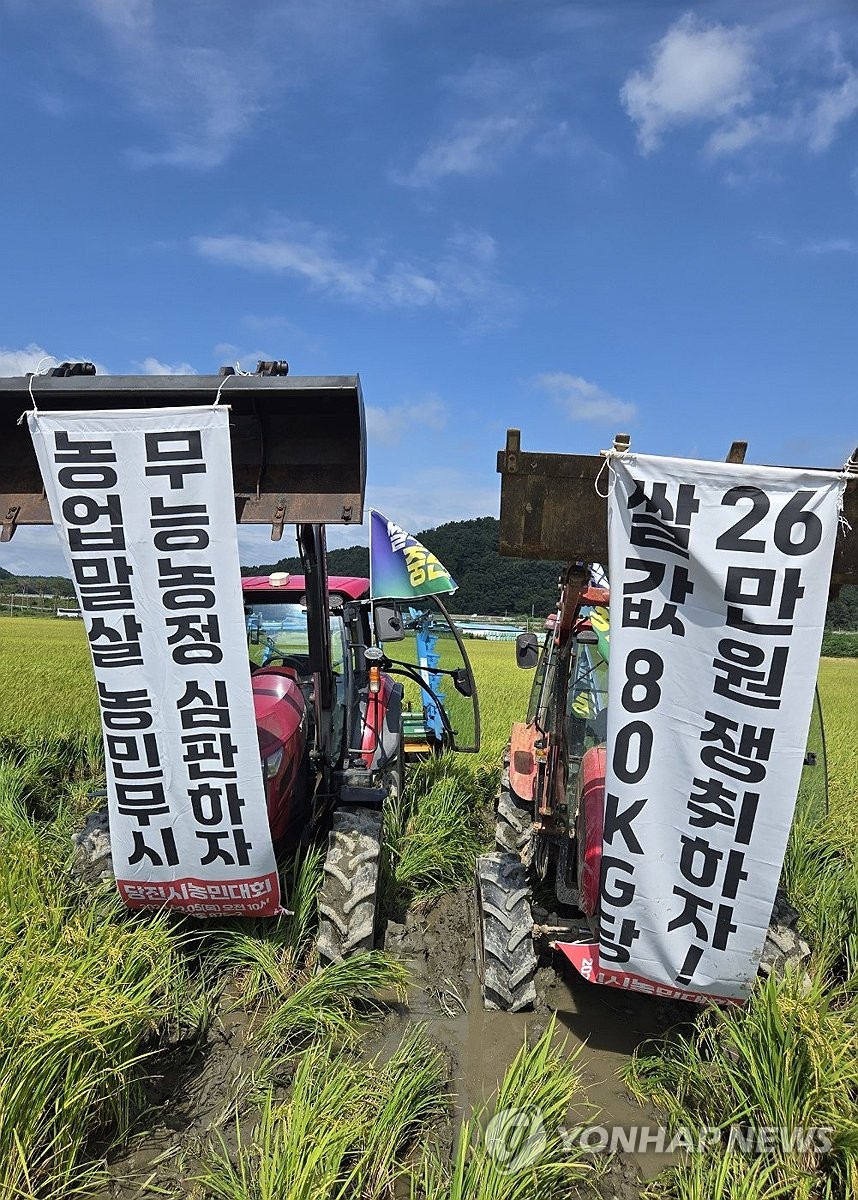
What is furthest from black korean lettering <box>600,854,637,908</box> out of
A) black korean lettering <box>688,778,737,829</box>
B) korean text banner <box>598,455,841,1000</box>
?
black korean lettering <box>688,778,737,829</box>

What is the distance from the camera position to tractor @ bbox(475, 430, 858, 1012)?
9.69ft

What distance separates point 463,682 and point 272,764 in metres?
2.87

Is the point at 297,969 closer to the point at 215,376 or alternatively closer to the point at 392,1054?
the point at 392,1054

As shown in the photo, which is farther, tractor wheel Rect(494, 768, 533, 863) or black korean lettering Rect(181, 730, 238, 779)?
tractor wheel Rect(494, 768, 533, 863)

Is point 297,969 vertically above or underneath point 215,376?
underneath

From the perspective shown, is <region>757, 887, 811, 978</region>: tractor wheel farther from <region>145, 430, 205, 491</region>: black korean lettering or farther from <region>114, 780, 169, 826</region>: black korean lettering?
<region>145, 430, 205, 491</region>: black korean lettering

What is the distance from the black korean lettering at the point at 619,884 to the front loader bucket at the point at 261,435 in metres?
2.06

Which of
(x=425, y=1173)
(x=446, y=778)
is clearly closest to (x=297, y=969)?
(x=425, y=1173)

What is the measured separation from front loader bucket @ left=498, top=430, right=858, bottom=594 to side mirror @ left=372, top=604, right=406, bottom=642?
6.11 feet

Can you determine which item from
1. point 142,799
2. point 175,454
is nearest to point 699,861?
point 142,799

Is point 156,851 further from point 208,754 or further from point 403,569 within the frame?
point 403,569

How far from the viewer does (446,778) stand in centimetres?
653

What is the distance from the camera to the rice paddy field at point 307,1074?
233 cm

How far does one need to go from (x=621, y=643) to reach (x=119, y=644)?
2330 mm
